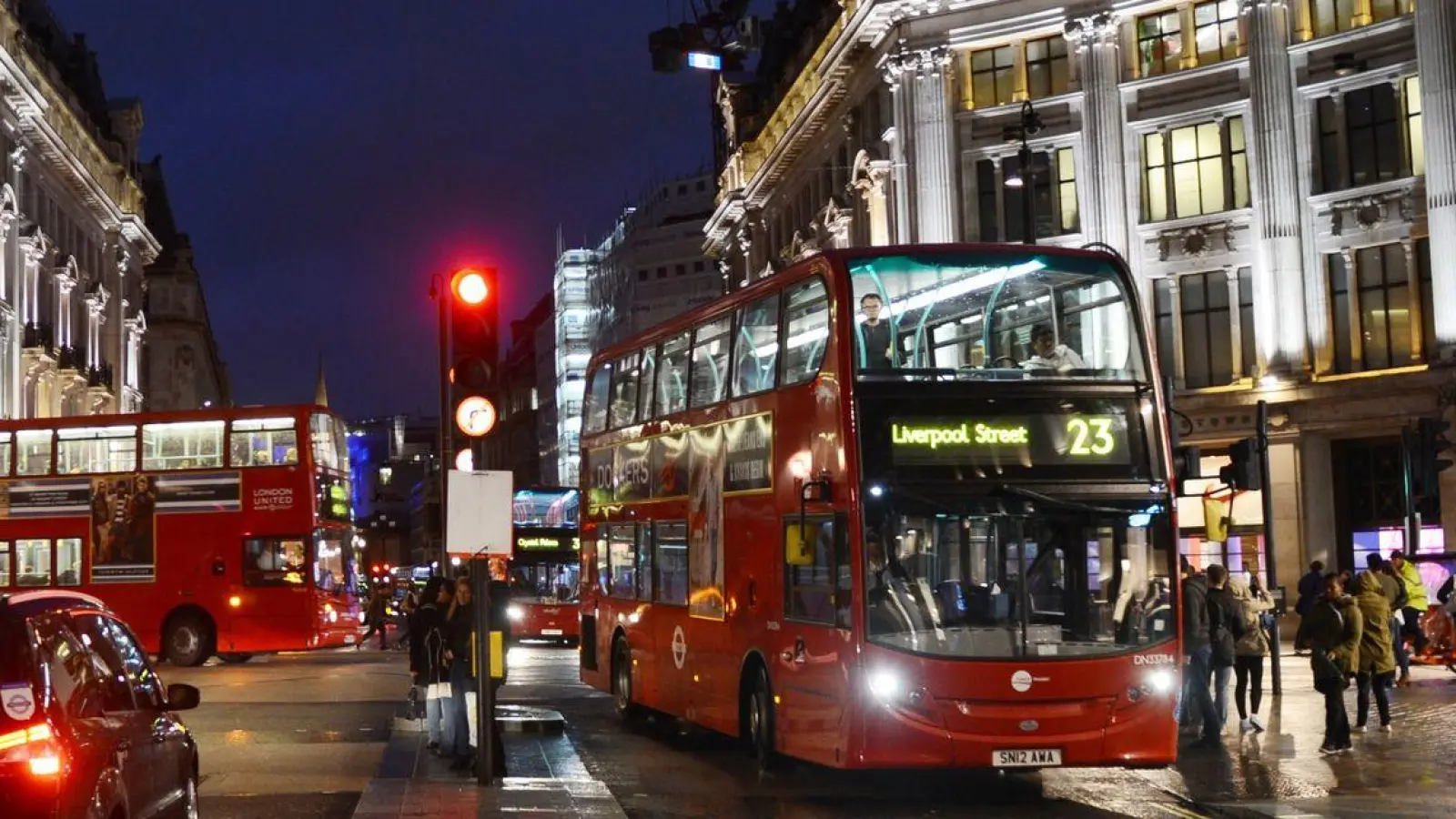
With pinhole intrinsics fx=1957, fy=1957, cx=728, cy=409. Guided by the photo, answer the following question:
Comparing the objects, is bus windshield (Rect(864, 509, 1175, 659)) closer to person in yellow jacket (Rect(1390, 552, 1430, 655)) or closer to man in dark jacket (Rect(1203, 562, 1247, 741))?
man in dark jacket (Rect(1203, 562, 1247, 741))

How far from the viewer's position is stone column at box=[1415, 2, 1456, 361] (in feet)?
123

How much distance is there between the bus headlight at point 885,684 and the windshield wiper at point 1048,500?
1.50 metres

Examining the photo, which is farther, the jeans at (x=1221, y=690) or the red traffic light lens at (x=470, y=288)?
the jeans at (x=1221, y=690)

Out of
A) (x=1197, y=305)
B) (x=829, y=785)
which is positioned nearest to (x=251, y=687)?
(x=829, y=785)

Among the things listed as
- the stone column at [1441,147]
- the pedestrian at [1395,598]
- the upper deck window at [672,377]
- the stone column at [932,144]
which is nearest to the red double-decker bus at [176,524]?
the upper deck window at [672,377]

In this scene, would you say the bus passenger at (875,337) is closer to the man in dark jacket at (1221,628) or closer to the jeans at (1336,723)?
the man in dark jacket at (1221,628)

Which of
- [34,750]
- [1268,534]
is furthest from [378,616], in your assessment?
[34,750]

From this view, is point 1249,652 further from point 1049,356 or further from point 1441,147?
point 1441,147

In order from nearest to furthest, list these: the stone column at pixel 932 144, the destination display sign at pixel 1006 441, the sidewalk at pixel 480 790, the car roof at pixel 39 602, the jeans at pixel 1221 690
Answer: the car roof at pixel 39 602
the sidewalk at pixel 480 790
the destination display sign at pixel 1006 441
the jeans at pixel 1221 690
the stone column at pixel 932 144

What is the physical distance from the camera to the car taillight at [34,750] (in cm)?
722

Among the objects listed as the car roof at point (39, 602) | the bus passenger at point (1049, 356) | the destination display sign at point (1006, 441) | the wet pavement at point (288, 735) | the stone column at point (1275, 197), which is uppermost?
the stone column at point (1275, 197)

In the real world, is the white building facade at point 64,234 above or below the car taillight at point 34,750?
above

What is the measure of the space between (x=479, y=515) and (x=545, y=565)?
2944 centimetres

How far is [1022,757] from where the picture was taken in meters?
13.9
